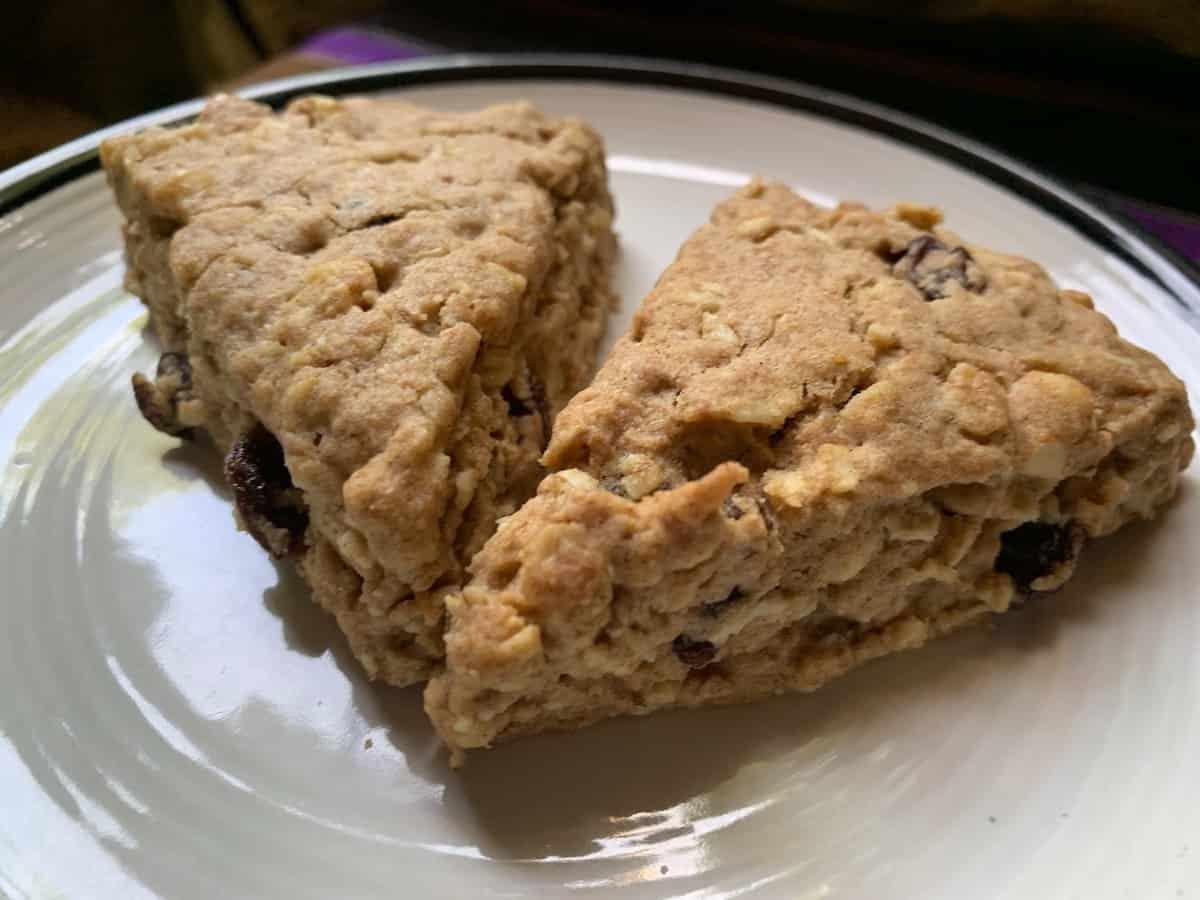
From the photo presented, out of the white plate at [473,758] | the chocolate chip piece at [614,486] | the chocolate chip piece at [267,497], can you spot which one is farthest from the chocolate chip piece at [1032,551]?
the chocolate chip piece at [267,497]

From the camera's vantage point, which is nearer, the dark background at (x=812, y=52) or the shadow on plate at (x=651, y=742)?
the shadow on plate at (x=651, y=742)

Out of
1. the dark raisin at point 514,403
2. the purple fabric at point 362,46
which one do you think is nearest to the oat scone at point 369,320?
the dark raisin at point 514,403

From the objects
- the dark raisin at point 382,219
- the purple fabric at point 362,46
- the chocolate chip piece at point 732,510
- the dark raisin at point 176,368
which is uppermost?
the dark raisin at point 382,219

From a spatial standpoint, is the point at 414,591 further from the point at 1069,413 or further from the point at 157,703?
the point at 1069,413

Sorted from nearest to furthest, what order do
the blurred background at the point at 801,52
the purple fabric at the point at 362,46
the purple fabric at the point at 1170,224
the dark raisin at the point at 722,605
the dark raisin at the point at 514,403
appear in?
1. the dark raisin at the point at 722,605
2. the dark raisin at the point at 514,403
3. the purple fabric at the point at 1170,224
4. the blurred background at the point at 801,52
5. the purple fabric at the point at 362,46

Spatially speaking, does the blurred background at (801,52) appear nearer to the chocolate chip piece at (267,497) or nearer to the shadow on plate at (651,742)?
the shadow on plate at (651,742)

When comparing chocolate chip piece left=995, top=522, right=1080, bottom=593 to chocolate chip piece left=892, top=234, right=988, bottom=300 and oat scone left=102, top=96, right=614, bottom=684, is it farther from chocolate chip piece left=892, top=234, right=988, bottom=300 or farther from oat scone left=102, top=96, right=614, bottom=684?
oat scone left=102, top=96, right=614, bottom=684

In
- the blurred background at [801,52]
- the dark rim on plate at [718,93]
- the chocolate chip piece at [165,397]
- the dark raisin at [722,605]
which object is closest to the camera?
the dark raisin at [722,605]

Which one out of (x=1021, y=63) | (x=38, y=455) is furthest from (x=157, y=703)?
(x=1021, y=63)

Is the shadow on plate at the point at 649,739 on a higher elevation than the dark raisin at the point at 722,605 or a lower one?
lower
